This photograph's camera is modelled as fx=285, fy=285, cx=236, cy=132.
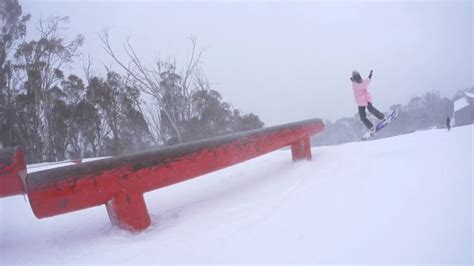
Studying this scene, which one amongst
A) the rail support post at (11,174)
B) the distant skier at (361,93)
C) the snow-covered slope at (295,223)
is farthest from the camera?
the distant skier at (361,93)

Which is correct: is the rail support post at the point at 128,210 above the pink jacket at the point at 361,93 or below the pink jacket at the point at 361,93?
below

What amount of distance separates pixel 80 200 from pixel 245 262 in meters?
1.12

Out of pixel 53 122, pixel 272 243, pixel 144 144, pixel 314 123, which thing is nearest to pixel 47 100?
pixel 53 122

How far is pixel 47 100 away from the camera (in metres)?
21.6

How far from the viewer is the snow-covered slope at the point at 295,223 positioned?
1.38 m

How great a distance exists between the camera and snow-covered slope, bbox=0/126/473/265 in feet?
4.54

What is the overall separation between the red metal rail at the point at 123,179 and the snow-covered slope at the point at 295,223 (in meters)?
0.18

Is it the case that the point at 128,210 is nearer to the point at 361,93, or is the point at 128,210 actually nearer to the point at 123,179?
the point at 123,179

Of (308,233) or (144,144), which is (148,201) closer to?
(308,233)

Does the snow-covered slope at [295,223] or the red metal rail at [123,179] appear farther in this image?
the red metal rail at [123,179]

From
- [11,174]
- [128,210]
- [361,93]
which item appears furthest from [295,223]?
[361,93]

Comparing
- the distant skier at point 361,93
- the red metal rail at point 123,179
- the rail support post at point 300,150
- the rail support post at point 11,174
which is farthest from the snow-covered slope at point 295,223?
the distant skier at point 361,93

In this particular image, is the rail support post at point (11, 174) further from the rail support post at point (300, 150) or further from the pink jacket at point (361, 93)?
the pink jacket at point (361, 93)

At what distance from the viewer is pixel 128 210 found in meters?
1.94
